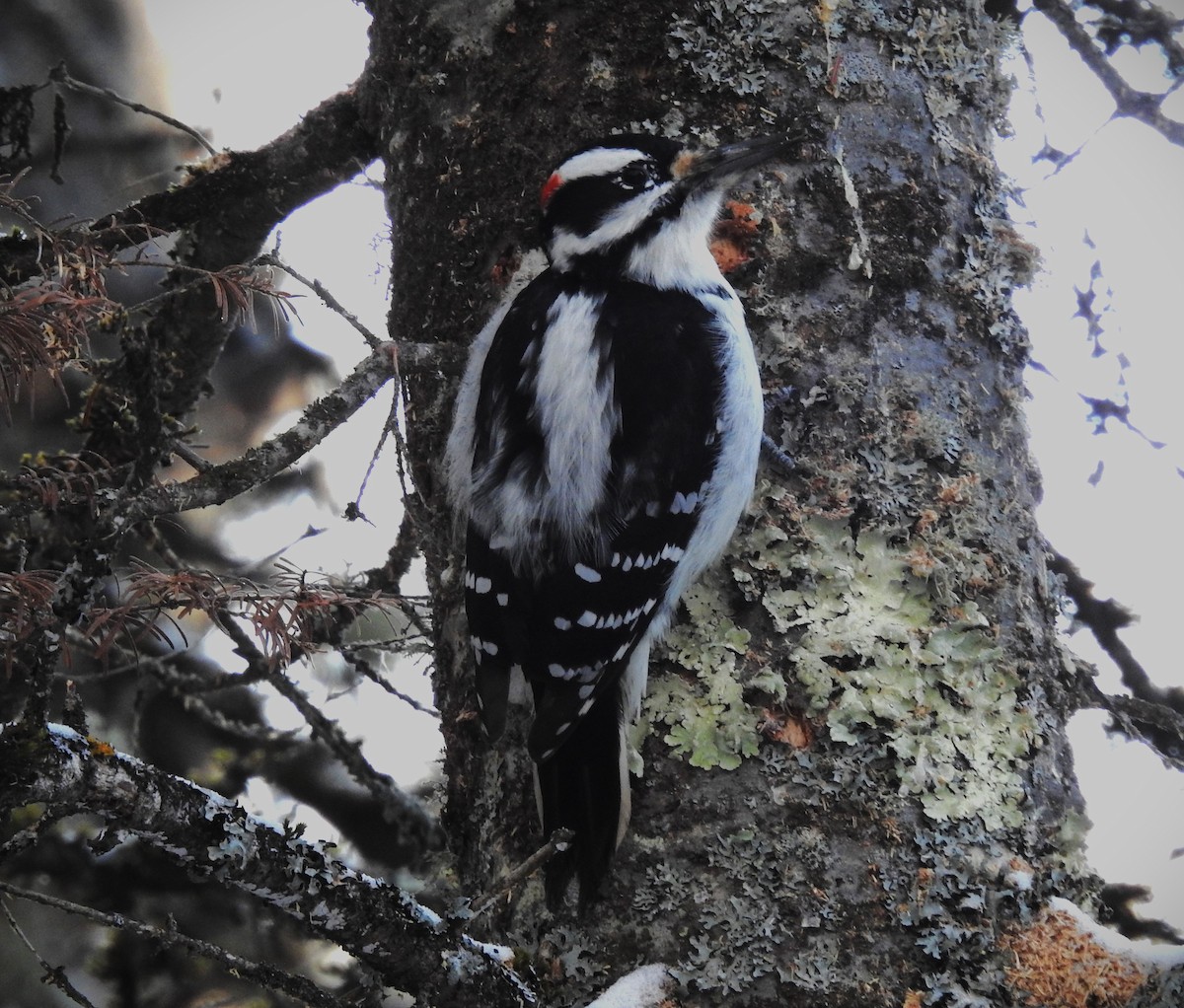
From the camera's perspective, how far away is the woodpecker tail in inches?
76.5

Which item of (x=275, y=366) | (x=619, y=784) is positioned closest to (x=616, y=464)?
(x=619, y=784)

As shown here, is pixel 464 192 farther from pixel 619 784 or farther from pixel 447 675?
pixel 619 784

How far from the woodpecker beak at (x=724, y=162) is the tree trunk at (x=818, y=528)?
0.10 metres

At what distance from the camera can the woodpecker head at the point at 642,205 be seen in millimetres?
2338

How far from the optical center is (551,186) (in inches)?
94.0

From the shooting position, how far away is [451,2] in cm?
265

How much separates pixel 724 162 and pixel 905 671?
1002mm

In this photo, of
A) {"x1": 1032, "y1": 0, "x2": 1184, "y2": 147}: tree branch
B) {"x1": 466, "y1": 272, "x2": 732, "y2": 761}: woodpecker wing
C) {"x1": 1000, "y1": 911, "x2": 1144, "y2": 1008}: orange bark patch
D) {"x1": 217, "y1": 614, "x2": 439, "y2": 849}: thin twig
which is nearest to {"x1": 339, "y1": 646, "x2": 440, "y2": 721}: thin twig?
{"x1": 217, "y1": 614, "x2": 439, "y2": 849}: thin twig

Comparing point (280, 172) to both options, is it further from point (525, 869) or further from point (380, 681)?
point (525, 869)

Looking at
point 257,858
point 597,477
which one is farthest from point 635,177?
point 257,858

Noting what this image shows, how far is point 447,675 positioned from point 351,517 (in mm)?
407

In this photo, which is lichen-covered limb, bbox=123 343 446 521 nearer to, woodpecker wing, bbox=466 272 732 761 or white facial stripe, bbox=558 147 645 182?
woodpecker wing, bbox=466 272 732 761

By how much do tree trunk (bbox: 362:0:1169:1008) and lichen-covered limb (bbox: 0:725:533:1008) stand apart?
0.32 m

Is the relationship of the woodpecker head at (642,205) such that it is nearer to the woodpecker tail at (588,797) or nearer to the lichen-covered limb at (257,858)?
the woodpecker tail at (588,797)
